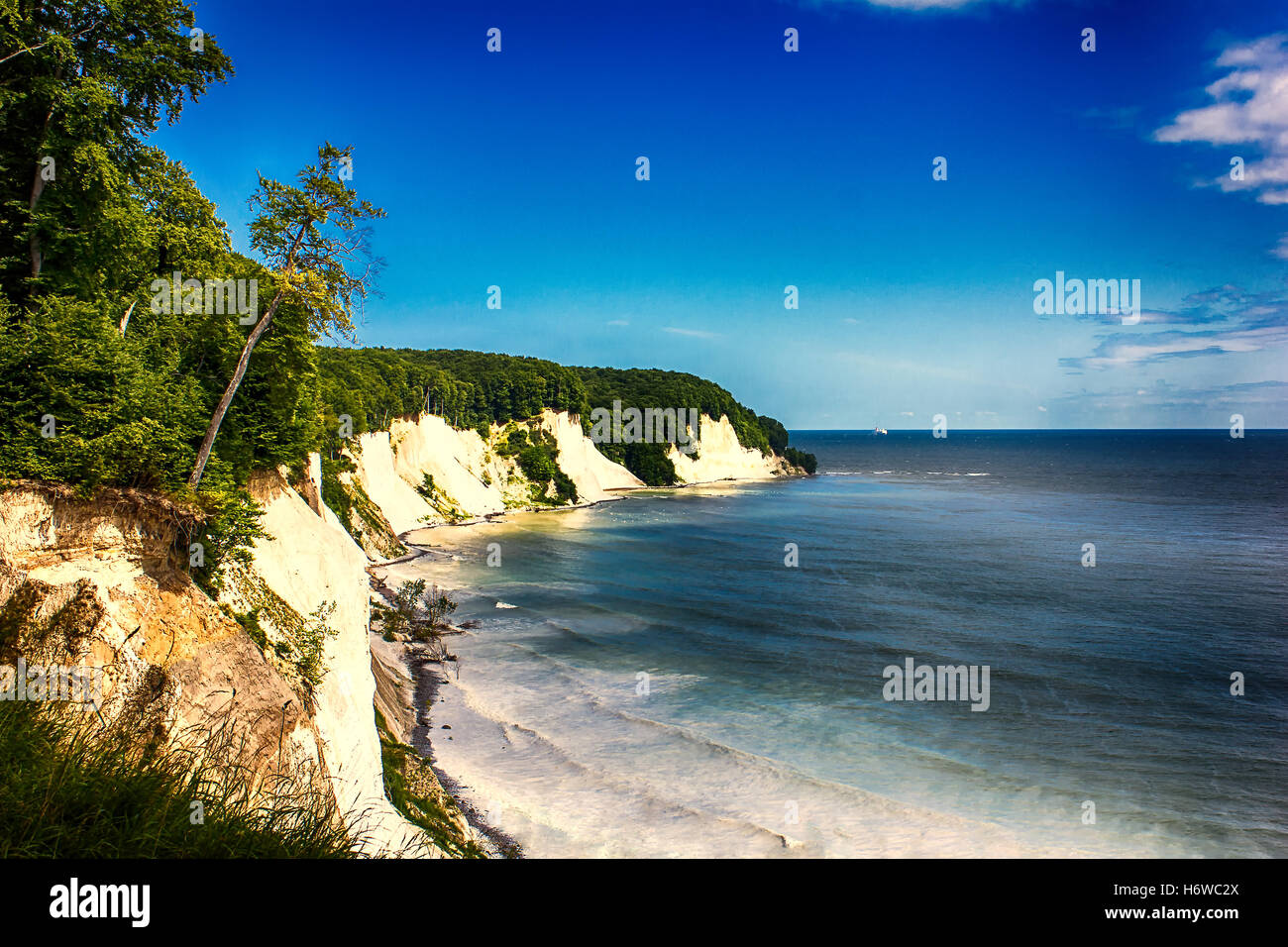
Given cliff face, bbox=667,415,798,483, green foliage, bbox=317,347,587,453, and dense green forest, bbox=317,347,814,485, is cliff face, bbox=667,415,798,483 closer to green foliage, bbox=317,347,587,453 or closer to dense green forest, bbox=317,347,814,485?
dense green forest, bbox=317,347,814,485

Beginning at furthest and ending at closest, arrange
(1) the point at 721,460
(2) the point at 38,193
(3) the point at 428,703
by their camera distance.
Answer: (1) the point at 721,460, (3) the point at 428,703, (2) the point at 38,193

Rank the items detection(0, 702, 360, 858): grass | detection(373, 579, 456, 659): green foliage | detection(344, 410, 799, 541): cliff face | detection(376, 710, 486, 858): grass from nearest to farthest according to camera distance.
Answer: detection(0, 702, 360, 858): grass → detection(376, 710, 486, 858): grass → detection(373, 579, 456, 659): green foliage → detection(344, 410, 799, 541): cliff face

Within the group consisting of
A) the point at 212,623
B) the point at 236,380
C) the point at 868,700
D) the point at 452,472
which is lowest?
the point at 868,700

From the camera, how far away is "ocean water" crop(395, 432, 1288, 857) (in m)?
18.2

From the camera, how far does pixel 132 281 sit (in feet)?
46.7

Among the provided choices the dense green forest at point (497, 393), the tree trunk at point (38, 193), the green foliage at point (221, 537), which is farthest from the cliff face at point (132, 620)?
the dense green forest at point (497, 393)

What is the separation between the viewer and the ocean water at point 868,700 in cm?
1825

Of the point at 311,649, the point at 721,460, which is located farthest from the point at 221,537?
the point at 721,460

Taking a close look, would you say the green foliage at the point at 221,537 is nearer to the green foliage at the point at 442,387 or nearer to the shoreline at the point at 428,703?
the shoreline at the point at 428,703

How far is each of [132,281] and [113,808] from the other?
13486 millimetres

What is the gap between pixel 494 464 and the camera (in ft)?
292

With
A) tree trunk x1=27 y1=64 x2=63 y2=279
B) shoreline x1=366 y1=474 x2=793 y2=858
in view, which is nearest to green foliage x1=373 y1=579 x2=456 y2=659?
shoreline x1=366 y1=474 x2=793 y2=858

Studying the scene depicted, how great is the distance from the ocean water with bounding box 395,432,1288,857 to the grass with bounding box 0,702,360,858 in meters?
13.8

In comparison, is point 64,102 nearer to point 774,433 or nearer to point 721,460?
point 721,460
